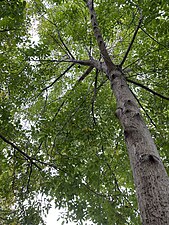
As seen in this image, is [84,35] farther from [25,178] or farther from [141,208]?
[141,208]

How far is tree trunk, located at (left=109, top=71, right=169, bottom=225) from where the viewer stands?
1430 mm

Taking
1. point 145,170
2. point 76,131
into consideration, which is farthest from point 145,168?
point 76,131

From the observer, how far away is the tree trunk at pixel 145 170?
1.43m

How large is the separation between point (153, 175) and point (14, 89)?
352 centimetres

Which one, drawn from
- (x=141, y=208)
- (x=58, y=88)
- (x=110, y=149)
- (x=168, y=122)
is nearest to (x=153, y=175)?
(x=141, y=208)

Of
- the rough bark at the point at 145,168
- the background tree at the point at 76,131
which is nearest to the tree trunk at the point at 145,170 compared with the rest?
the rough bark at the point at 145,168

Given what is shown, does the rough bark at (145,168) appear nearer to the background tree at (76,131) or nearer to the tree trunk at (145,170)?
the tree trunk at (145,170)

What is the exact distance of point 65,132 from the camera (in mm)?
3926

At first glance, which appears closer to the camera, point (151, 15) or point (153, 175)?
point (153, 175)

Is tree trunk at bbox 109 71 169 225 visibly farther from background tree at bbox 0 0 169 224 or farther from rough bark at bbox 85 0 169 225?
background tree at bbox 0 0 169 224

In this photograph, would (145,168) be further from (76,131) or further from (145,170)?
(76,131)

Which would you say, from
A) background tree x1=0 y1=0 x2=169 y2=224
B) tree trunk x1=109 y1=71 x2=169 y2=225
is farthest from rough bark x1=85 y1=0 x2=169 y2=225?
background tree x1=0 y1=0 x2=169 y2=224

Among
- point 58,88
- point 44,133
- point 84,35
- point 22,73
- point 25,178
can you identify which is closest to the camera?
point 44,133

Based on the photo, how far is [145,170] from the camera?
5.74ft
